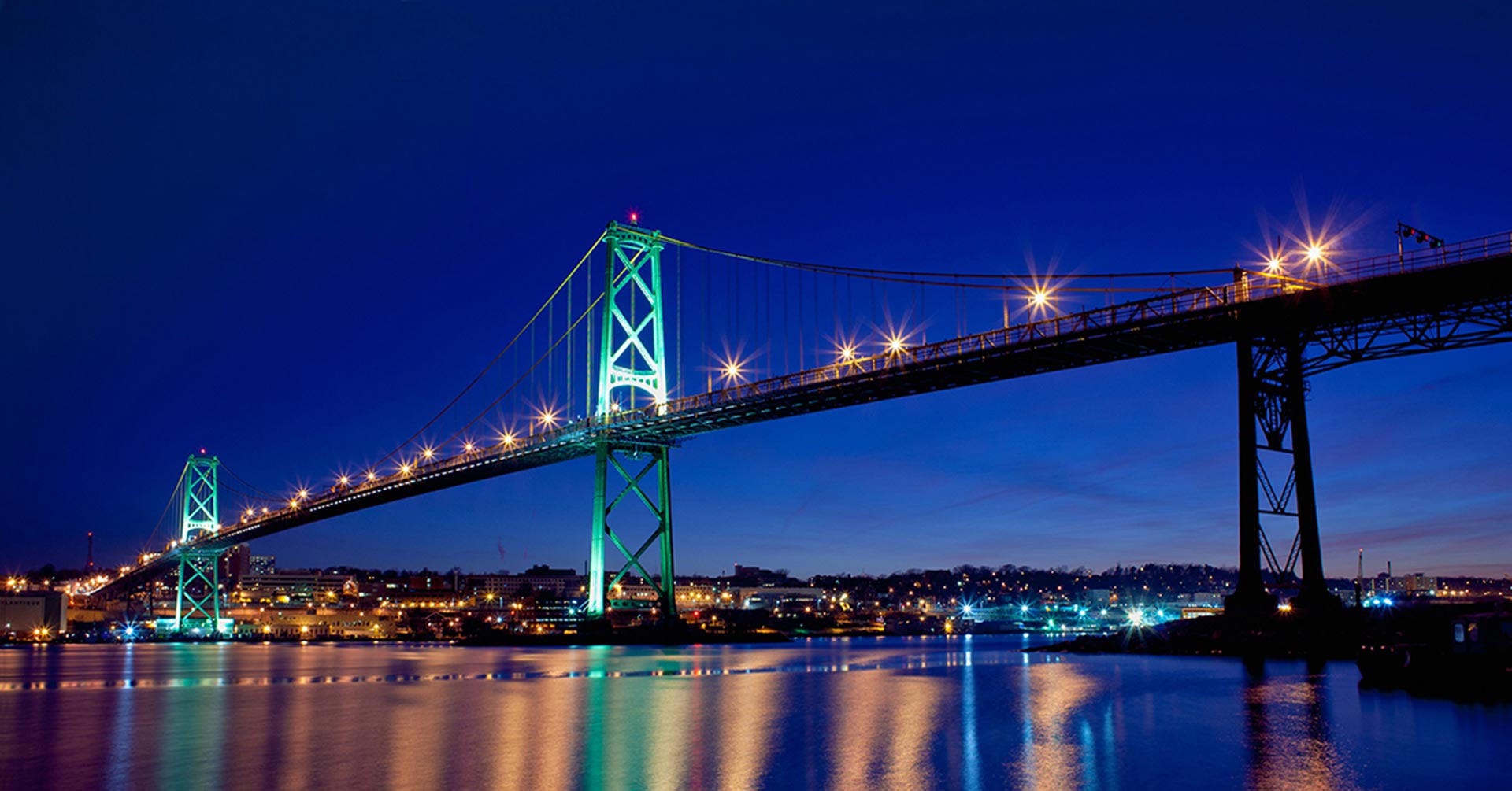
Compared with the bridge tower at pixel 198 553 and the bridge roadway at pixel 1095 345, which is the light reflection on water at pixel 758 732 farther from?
the bridge tower at pixel 198 553

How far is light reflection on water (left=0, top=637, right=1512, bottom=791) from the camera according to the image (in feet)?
54.5

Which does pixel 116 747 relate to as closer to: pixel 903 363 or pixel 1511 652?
pixel 1511 652

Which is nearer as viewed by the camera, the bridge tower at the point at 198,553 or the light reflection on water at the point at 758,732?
the light reflection on water at the point at 758,732

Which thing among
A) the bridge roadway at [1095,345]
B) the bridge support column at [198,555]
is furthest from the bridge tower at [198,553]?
the bridge roadway at [1095,345]

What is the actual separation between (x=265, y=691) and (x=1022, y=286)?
109 ft

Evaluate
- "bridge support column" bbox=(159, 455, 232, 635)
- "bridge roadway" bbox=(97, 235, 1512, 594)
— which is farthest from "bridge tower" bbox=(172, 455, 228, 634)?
"bridge roadway" bbox=(97, 235, 1512, 594)

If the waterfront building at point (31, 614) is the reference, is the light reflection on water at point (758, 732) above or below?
above

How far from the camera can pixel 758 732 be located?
22.0 metres

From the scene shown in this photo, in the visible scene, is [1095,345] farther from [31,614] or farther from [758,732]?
[31,614]

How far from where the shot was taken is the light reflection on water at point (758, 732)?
54.5ft

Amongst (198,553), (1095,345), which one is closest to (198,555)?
(198,553)

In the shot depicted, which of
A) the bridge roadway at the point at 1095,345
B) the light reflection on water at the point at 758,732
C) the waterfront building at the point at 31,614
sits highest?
the bridge roadway at the point at 1095,345

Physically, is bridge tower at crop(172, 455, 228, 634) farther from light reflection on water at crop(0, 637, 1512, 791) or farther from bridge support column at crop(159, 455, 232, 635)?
light reflection on water at crop(0, 637, 1512, 791)

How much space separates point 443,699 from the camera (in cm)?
2959
